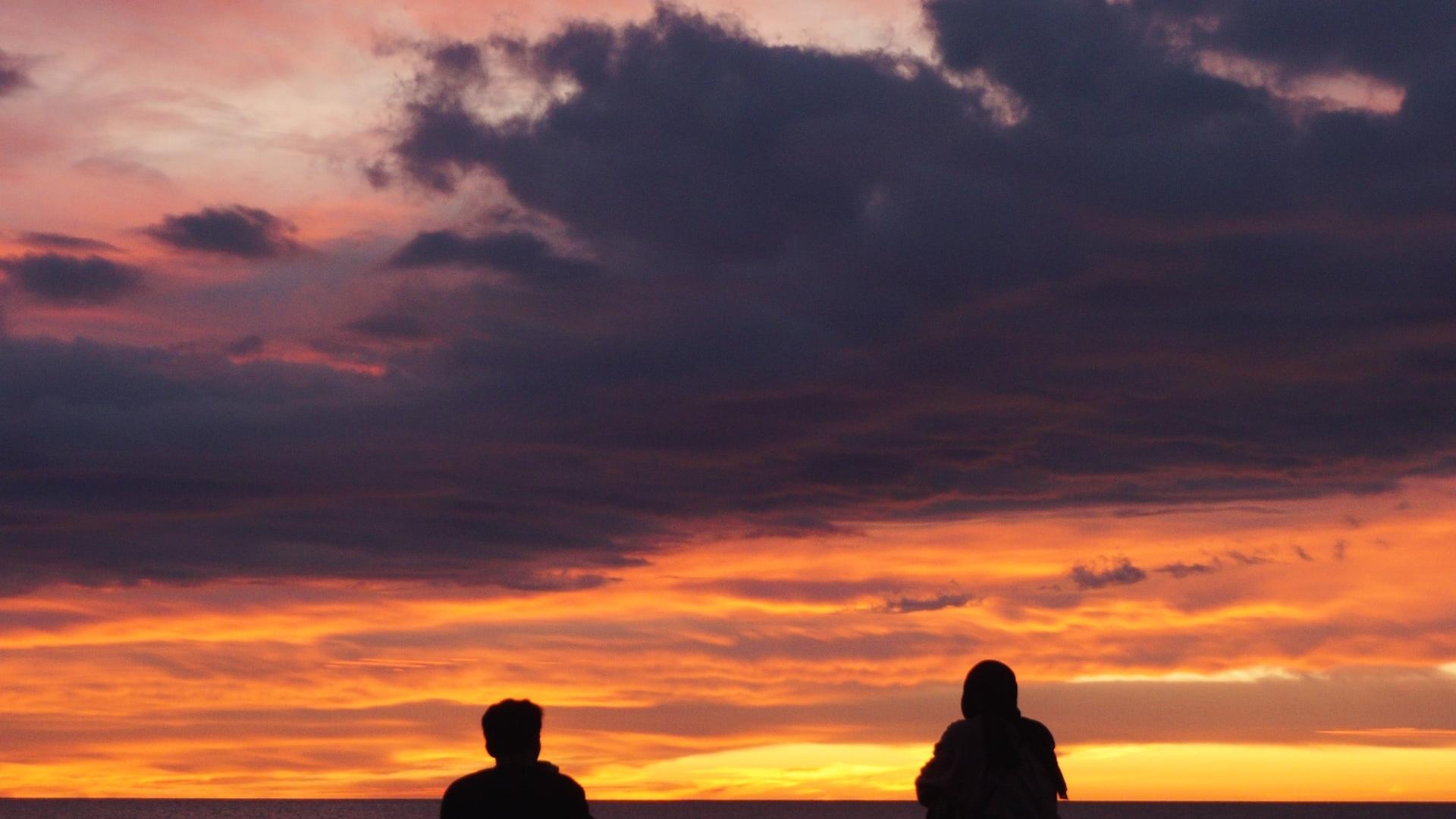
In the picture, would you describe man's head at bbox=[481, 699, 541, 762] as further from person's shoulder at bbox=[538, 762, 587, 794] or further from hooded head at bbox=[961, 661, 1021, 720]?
hooded head at bbox=[961, 661, 1021, 720]

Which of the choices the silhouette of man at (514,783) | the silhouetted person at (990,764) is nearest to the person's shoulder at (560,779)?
the silhouette of man at (514,783)

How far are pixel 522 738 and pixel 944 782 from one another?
2.81 meters

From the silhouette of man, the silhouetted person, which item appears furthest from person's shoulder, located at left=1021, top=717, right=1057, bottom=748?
the silhouette of man

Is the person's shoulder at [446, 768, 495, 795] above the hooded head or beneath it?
beneath

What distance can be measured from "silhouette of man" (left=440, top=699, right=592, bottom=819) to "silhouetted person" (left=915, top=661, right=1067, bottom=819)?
2.51 metres

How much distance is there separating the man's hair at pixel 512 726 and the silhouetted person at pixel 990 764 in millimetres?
2609

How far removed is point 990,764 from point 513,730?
3064 mm

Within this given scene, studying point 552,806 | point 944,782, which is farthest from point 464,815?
point 944,782

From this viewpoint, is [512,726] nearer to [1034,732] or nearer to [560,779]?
[560,779]

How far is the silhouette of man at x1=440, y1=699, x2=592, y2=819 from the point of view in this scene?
8.62 metres

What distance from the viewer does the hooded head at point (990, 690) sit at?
33.4 ft

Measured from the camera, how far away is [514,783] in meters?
8.73

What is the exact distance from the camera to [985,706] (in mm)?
10273

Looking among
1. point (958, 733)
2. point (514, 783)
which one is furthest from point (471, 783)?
point (958, 733)
